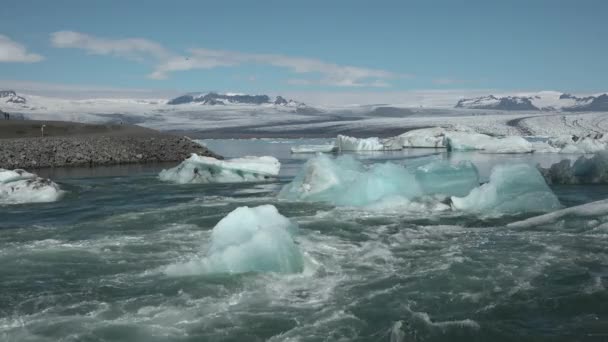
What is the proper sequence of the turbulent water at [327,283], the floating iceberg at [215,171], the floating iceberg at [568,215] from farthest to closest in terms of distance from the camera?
1. the floating iceberg at [215,171]
2. the floating iceberg at [568,215]
3. the turbulent water at [327,283]

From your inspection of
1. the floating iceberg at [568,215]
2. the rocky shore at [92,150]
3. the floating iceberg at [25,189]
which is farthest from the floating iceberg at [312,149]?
the floating iceberg at [568,215]

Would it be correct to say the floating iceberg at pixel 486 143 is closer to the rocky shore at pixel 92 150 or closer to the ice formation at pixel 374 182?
the rocky shore at pixel 92 150

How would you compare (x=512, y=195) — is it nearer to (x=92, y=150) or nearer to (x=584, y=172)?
(x=584, y=172)

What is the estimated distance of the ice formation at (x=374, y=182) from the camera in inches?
522

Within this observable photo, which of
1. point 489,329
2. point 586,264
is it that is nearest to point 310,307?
point 489,329

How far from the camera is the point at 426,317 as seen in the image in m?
6.00

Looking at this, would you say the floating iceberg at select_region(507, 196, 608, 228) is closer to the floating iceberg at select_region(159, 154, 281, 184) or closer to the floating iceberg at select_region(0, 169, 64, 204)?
the floating iceberg at select_region(159, 154, 281, 184)

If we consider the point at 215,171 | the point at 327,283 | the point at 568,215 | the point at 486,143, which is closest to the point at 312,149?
the point at 486,143

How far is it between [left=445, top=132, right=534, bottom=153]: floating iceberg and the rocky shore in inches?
653

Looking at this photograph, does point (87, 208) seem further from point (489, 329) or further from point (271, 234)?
point (489, 329)

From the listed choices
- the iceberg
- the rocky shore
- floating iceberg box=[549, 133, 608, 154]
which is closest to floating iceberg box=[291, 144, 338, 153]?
the iceberg

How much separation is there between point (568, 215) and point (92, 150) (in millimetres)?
23803

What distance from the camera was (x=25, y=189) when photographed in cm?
1508

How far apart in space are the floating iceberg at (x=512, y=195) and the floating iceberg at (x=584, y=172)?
208 inches
